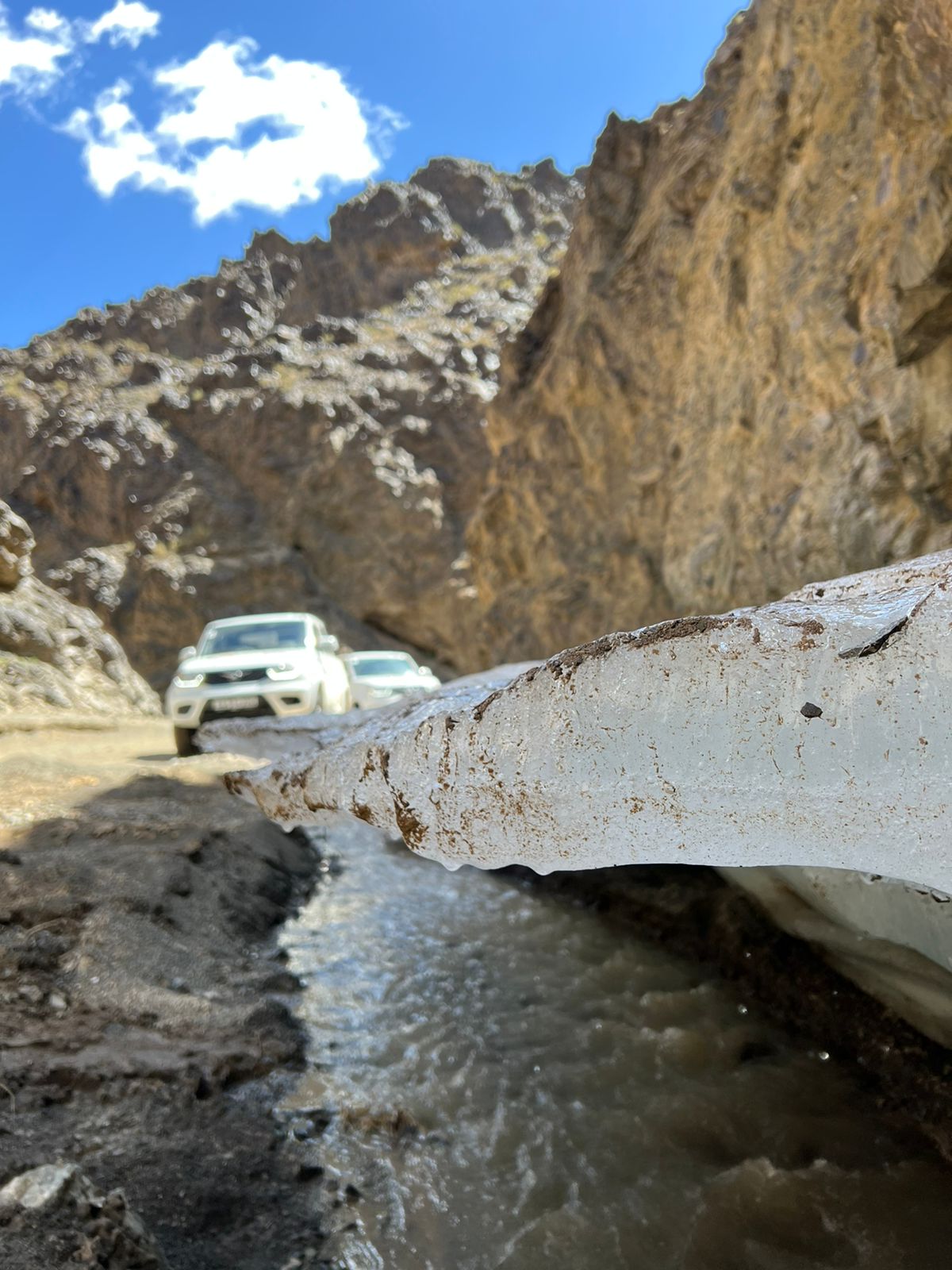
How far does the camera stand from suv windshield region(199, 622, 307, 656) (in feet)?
26.8

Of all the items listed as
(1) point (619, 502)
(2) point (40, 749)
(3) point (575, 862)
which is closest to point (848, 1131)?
(3) point (575, 862)

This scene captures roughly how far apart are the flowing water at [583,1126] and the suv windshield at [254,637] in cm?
409

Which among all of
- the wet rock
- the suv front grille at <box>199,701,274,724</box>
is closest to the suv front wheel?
the suv front grille at <box>199,701,274,724</box>

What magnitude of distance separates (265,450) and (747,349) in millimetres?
27116

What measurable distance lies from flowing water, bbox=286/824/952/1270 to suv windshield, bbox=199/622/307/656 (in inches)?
161

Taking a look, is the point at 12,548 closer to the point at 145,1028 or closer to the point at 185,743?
the point at 185,743

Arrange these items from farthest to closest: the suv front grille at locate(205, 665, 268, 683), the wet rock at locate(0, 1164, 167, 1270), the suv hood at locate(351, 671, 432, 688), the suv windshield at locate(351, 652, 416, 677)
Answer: the suv windshield at locate(351, 652, 416, 677)
the suv hood at locate(351, 671, 432, 688)
the suv front grille at locate(205, 665, 268, 683)
the wet rock at locate(0, 1164, 167, 1270)

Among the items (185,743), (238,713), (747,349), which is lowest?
(185,743)

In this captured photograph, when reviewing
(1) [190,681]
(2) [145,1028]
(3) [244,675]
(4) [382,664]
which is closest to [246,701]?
(3) [244,675]

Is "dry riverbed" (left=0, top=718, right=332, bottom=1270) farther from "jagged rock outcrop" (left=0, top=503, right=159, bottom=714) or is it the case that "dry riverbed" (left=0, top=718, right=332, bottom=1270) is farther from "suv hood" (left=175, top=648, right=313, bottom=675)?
"jagged rock outcrop" (left=0, top=503, right=159, bottom=714)

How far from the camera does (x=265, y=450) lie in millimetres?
31453

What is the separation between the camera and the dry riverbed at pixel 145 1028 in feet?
7.14

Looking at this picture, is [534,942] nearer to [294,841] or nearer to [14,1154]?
[294,841]

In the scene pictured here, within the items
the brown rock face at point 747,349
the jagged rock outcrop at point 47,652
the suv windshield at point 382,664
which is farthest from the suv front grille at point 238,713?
the suv windshield at point 382,664
